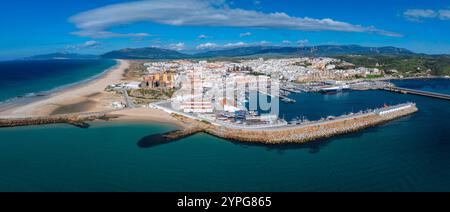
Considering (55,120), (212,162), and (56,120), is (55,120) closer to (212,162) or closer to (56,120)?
(56,120)

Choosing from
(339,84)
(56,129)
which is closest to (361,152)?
(56,129)

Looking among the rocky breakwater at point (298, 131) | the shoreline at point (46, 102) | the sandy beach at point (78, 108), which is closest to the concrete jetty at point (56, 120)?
the sandy beach at point (78, 108)

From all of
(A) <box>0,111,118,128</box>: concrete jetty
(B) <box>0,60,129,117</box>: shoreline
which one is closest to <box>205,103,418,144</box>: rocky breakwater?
(A) <box>0,111,118,128</box>: concrete jetty

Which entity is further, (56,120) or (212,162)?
(56,120)

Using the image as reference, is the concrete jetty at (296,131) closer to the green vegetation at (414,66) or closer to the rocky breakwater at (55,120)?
the rocky breakwater at (55,120)

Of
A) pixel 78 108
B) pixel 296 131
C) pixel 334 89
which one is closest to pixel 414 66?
pixel 334 89

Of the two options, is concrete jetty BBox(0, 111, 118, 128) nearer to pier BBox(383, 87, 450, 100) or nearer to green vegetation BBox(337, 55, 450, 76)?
pier BBox(383, 87, 450, 100)
